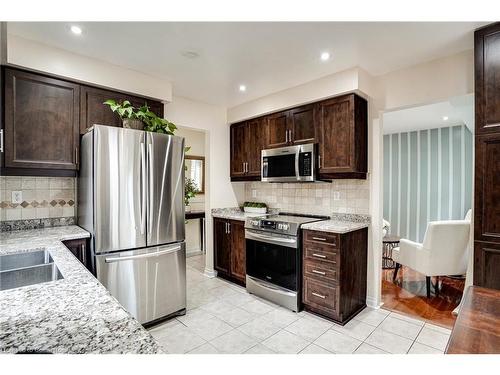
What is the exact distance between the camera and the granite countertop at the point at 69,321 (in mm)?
687

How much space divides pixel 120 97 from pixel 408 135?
535 centimetres

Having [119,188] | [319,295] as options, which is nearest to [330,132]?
[319,295]

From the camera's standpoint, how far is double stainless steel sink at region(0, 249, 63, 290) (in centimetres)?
149

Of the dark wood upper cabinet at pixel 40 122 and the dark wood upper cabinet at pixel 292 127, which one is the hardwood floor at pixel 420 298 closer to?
the dark wood upper cabinet at pixel 292 127

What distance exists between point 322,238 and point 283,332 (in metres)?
0.93

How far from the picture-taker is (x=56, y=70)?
2316 mm

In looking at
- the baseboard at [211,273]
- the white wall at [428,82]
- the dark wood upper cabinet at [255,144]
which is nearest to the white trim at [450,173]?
the white wall at [428,82]

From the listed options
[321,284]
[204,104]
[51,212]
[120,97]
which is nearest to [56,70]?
[120,97]

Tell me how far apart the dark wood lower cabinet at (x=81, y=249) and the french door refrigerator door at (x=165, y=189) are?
47 cm

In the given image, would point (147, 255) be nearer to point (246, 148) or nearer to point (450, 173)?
point (246, 148)

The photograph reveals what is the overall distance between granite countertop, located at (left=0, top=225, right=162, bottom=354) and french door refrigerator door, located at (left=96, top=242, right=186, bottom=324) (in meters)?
1.08

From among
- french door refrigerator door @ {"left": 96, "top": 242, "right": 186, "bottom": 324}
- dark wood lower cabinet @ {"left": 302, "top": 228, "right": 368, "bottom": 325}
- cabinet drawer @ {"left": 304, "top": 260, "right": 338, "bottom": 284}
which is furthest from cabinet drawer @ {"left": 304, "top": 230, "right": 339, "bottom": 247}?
french door refrigerator door @ {"left": 96, "top": 242, "right": 186, "bottom": 324}

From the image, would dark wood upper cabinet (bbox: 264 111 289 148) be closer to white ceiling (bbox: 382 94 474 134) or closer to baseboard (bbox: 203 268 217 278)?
white ceiling (bbox: 382 94 474 134)

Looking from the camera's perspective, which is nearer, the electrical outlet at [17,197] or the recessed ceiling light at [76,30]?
the recessed ceiling light at [76,30]
